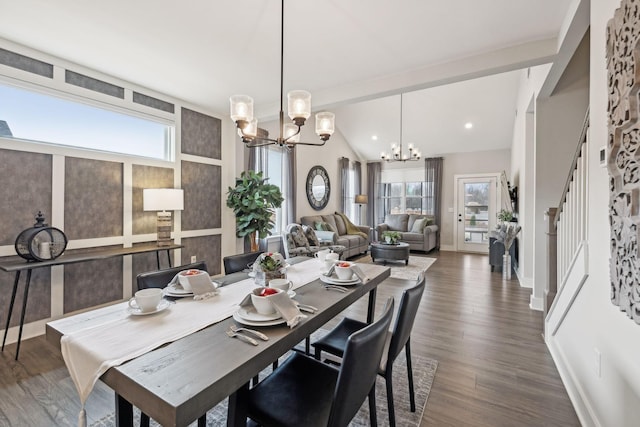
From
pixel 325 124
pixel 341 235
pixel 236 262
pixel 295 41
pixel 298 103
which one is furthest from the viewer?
pixel 341 235

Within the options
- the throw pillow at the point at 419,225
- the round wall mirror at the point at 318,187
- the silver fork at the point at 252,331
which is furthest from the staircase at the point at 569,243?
the round wall mirror at the point at 318,187

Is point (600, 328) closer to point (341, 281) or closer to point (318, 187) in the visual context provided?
point (341, 281)

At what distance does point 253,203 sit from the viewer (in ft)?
14.4

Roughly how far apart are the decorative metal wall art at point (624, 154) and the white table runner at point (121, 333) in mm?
1727

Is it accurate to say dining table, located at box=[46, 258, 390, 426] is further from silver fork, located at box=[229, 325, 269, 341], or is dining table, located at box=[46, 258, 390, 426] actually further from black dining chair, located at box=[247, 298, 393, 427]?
black dining chair, located at box=[247, 298, 393, 427]

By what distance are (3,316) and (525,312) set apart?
5209 mm

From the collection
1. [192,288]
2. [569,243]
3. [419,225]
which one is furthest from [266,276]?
[419,225]

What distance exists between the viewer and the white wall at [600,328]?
1326 mm

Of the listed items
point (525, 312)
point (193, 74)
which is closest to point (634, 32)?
point (525, 312)

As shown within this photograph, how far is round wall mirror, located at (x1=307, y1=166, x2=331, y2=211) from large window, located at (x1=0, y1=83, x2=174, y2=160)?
3.51m

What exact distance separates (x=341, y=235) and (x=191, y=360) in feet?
20.4

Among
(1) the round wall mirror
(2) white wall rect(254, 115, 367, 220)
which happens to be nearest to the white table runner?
(2) white wall rect(254, 115, 367, 220)

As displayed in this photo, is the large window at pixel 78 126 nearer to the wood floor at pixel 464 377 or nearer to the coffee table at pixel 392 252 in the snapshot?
the wood floor at pixel 464 377

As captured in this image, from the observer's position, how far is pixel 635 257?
1.19 meters
